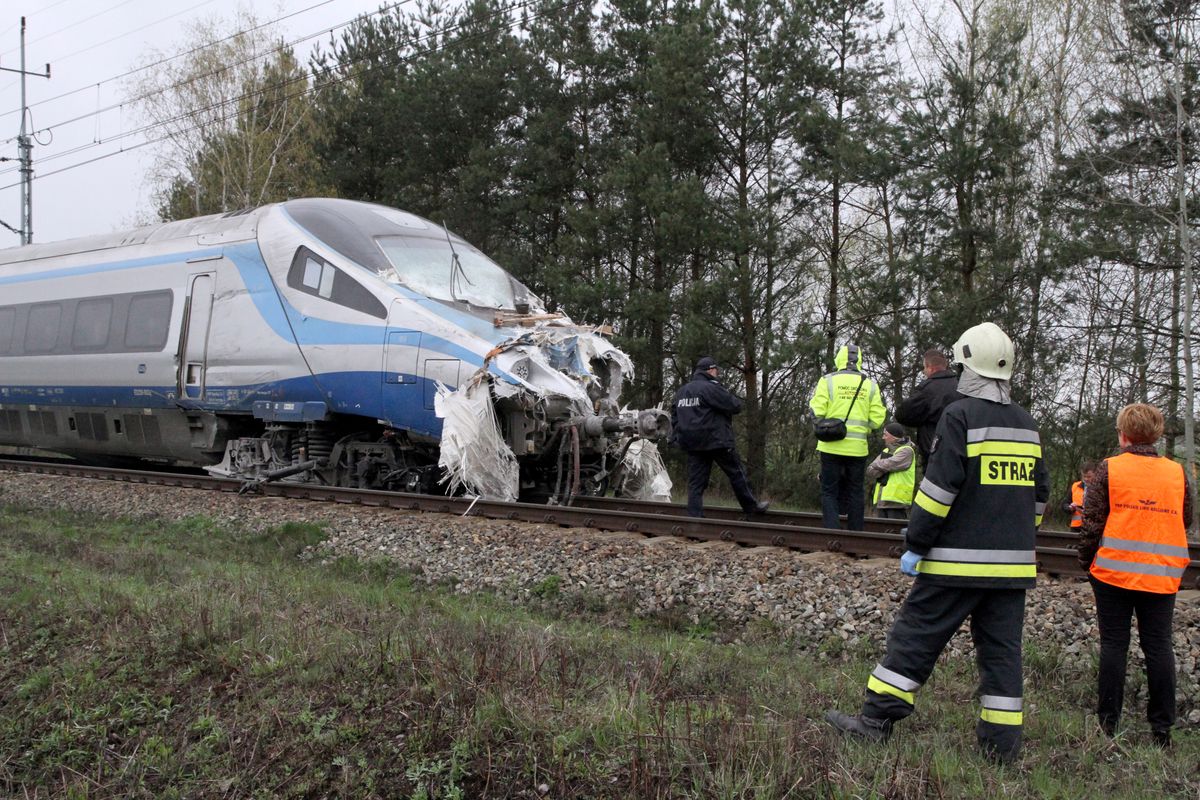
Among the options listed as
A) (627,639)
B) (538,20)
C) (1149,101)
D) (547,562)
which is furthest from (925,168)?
(627,639)

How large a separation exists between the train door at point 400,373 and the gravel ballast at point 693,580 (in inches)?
38.9

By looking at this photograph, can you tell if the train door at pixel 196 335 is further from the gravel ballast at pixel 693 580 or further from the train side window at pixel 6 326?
the train side window at pixel 6 326

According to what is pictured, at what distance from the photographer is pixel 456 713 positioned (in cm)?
399

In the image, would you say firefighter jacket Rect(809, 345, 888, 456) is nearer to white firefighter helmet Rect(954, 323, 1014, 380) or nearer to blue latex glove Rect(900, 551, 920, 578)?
white firefighter helmet Rect(954, 323, 1014, 380)

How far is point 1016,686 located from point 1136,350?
1387cm

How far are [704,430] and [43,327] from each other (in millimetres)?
10179

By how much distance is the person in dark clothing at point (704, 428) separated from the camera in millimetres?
8633

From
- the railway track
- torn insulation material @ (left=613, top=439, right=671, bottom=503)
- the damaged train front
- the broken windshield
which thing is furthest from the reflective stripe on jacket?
the broken windshield

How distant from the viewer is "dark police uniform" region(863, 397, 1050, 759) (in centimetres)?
378

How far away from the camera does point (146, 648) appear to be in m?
5.05

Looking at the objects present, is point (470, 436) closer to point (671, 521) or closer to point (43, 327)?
point (671, 521)

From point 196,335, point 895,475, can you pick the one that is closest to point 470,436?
point 895,475

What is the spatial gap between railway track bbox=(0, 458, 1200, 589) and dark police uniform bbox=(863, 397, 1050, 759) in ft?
9.06

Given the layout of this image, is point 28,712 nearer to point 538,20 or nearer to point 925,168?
point 925,168
